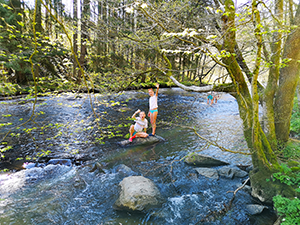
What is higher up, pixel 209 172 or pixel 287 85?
pixel 287 85

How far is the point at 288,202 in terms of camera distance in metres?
3.51

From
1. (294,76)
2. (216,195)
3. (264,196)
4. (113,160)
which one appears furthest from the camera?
(113,160)

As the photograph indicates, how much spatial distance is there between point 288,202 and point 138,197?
3.11 metres

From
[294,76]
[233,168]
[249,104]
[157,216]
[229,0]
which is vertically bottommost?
[157,216]

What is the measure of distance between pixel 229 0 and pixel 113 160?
5877 millimetres

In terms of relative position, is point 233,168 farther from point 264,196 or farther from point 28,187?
point 28,187

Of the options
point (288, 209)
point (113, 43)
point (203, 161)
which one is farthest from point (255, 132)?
point (113, 43)

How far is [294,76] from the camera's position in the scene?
18.1 ft

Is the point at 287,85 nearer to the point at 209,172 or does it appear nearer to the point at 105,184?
the point at 209,172

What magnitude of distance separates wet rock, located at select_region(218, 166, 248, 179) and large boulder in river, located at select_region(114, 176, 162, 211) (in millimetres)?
2381

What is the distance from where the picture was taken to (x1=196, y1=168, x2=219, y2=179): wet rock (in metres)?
5.45

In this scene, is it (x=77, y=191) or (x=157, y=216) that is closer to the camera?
(x=157, y=216)

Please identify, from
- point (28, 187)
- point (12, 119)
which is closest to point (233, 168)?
point (28, 187)

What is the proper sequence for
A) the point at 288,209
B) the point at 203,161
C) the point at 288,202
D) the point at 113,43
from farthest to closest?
the point at 113,43
the point at 203,161
the point at 288,202
the point at 288,209
